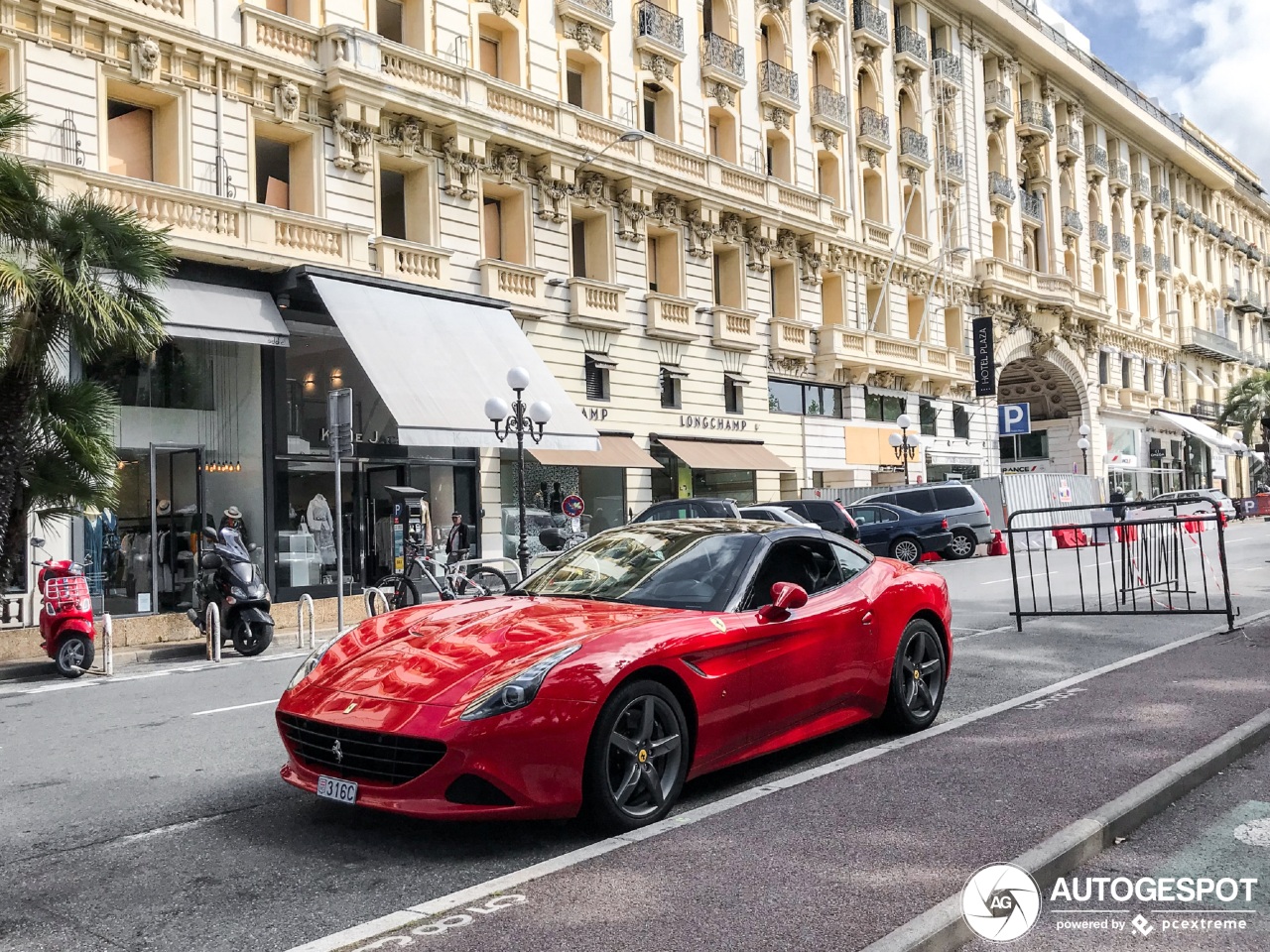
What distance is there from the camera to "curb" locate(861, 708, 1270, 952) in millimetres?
3541

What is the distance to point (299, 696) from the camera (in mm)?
5012

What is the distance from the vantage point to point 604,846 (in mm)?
4609

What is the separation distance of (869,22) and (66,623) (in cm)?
3222

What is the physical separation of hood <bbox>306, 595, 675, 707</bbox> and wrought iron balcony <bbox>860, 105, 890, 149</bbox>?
32819 mm

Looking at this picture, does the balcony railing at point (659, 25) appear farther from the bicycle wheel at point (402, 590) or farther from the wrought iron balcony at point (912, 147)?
the bicycle wheel at point (402, 590)

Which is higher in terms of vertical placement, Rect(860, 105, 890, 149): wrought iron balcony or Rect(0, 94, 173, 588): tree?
Rect(860, 105, 890, 149): wrought iron balcony

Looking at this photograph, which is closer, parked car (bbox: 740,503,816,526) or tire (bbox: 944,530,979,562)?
parked car (bbox: 740,503,816,526)

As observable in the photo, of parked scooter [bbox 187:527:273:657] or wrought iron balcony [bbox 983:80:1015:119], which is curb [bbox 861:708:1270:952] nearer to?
parked scooter [bbox 187:527:273:657]

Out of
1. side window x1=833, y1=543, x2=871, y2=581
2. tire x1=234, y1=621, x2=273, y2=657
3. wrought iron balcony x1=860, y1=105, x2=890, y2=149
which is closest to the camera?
side window x1=833, y1=543, x2=871, y2=581

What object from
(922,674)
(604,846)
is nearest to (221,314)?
(922,674)

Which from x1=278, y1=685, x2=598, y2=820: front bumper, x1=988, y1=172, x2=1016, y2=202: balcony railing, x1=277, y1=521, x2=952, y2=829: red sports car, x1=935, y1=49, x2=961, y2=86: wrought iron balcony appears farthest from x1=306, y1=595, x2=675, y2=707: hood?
x1=988, y1=172, x2=1016, y2=202: balcony railing

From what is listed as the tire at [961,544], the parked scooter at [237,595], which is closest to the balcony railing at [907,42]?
the tire at [961,544]

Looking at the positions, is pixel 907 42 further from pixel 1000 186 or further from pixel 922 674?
pixel 922 674

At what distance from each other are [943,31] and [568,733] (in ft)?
138
